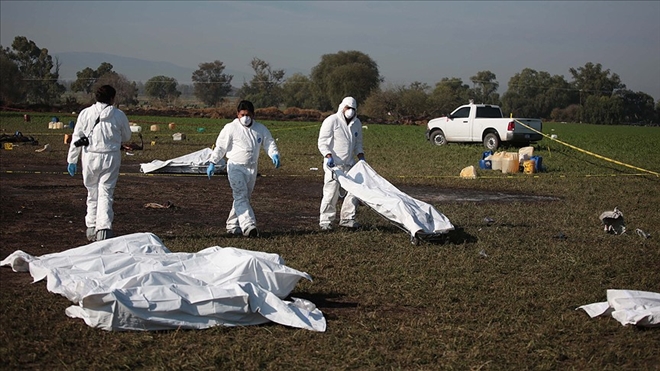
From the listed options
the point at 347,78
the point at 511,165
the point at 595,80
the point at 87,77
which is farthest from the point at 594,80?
the point at 511,165

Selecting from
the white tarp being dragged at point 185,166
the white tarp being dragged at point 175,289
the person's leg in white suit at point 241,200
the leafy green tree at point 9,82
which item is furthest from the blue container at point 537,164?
the leafy green tree at point 9,82

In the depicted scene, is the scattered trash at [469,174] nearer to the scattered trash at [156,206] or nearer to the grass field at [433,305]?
the grass field at [433,305]

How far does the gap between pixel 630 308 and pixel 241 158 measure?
18.3ft

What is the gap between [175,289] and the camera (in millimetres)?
6316

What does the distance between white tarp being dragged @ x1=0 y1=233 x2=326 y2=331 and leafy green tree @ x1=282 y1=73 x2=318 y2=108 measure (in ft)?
316

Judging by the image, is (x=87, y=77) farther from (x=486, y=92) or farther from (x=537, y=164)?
(x=537, y=164)

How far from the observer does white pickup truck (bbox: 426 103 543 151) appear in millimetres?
28402

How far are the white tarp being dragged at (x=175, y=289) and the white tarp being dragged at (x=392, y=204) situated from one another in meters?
3.49

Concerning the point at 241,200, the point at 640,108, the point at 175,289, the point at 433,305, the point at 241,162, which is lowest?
the point at 433,305

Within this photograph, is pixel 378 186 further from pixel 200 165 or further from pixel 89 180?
pixel 200 165

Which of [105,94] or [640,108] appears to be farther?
[640,108]

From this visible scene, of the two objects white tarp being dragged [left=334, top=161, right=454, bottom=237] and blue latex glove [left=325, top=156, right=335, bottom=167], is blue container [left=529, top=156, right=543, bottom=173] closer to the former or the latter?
white tarp being dragged [left=334, top=161, right=454, bottom=237]

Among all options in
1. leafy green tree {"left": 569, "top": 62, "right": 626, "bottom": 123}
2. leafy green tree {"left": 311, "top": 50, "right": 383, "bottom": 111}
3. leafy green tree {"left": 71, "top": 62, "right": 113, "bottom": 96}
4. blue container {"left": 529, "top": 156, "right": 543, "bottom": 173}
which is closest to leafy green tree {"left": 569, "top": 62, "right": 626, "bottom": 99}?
leafy green tree {"left": 569, "top": 62, "right": 626, "bottom": 123}

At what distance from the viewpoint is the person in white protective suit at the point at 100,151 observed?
966cm
